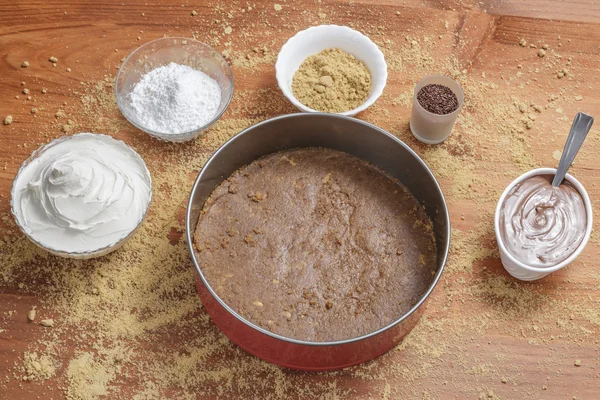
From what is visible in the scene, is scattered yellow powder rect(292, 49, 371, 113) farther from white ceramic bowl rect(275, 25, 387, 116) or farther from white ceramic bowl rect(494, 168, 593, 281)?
white ceramic bowl rect(494, 168, 593, 281)

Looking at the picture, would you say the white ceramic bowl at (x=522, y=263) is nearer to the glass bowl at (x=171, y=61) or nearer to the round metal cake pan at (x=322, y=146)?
the round metal cake pan at (x=322, y=146)

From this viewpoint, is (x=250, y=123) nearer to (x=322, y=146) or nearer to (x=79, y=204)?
(x=322, y=146)

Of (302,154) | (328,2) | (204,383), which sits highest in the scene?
(328,2)

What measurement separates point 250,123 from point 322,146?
0.28m

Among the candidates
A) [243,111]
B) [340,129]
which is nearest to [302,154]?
[340,129]

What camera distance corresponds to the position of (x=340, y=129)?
196 cm

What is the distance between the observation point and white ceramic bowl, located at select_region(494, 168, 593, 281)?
5.99 ft

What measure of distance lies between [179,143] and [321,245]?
0.62 m

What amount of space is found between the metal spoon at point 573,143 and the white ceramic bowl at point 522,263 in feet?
0.09

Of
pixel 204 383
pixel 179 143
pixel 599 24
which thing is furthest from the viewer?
pixel 599 24

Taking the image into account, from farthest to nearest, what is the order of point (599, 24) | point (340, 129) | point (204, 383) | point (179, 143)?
1. point (599, 24)
2. point (179, 143)
3. point (340, 129)
4. point (204, 383)

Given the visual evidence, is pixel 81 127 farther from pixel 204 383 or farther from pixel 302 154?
pixel 204 383

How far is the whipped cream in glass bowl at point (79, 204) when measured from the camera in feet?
5.98

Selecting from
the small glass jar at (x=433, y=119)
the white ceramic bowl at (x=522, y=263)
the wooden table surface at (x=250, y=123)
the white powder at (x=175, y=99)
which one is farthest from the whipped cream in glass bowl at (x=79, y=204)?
the white ceramic bowl at (x=522, y=263)
